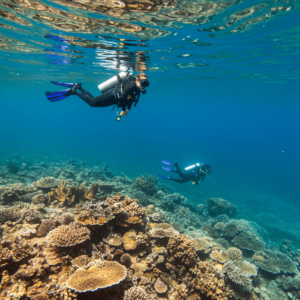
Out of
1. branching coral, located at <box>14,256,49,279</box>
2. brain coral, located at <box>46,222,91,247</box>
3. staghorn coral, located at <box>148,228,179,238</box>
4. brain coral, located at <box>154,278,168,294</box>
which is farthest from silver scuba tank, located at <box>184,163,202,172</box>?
branching coral, located at <box>14,256,49,279</box>

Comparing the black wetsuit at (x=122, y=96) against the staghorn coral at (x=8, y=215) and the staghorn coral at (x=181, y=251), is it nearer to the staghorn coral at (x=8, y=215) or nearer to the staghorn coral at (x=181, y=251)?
the staghorn coral at (x=8, y=215)

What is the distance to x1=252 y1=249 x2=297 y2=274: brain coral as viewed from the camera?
7987mm

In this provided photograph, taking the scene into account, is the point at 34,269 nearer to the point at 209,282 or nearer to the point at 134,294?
the point at 134,294

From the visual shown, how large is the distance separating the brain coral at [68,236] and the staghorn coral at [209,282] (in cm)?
337

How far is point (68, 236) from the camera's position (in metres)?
4.25

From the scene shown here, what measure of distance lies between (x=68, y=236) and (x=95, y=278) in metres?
1.33

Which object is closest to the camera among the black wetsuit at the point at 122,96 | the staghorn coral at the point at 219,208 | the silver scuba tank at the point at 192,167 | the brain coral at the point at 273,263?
the black wetsuit at the point at 122,96

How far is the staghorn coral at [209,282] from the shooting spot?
4.69m

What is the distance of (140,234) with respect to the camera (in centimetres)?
527

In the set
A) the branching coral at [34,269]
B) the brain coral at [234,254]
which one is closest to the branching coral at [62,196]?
the branching coral at [34,269]

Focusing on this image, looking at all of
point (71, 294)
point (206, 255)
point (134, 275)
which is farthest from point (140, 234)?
point (206, 255)

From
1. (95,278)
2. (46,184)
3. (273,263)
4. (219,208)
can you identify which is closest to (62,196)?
(46,184)

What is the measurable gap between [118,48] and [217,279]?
1593cm

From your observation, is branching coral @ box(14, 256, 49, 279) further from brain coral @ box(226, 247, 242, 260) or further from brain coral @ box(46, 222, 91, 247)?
brain coral @ box(226, 247, 242, 260)
